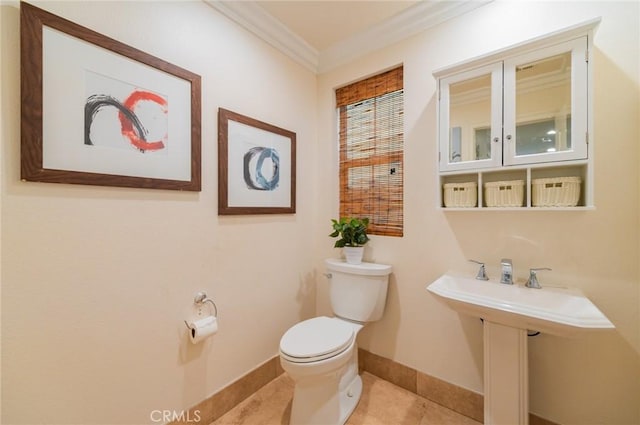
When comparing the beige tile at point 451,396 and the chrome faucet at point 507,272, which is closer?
the chrome faucet at point 507,272

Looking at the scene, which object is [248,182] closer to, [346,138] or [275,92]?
[275,92]

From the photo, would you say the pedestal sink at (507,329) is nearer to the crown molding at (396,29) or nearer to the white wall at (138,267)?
the white wall at (138,267)

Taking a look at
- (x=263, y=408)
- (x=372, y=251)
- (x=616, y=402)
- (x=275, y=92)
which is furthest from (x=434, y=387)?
(x=275, y=92)

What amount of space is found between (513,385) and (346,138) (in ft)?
5.95

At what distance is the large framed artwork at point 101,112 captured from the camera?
94cm

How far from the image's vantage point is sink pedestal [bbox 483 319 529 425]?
1.18 meters

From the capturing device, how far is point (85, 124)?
1047 millimetres

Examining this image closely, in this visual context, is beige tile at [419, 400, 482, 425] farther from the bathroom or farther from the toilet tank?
the toilet tank

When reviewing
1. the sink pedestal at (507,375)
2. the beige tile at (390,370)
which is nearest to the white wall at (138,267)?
the beige tile at (390,370)

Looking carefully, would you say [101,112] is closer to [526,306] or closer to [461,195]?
[461,195]

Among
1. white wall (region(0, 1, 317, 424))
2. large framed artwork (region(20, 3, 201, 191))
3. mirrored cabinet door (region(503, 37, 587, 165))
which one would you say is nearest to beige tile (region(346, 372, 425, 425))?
white wall (region(0, 1, 317, 424))

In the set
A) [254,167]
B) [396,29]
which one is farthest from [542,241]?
[254,167]

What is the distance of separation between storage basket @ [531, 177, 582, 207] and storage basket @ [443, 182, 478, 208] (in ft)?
0.85

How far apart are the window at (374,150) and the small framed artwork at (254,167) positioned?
453 mm
